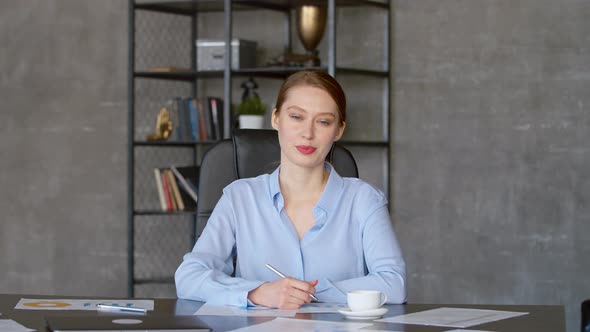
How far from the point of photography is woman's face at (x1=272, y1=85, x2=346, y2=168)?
7.67 ft

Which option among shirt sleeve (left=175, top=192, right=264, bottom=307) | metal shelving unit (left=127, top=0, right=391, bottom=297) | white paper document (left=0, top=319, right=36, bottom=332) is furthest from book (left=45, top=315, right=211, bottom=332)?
metal shelving unit (left=127, top=0, right=391, bottom=297)

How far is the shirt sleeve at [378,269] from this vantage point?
7.18 feet

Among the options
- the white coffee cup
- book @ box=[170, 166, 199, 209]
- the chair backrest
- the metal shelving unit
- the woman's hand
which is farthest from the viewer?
the metal shelving unit

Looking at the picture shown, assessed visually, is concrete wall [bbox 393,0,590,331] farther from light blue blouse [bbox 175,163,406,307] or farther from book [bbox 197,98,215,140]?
light blue blouse [bbox 175,163,406,307]

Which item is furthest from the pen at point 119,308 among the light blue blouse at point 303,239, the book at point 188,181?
the book at point 188,181

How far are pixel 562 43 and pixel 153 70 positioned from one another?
209cm

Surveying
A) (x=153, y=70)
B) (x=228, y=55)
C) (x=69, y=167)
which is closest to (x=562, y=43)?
(x=228, y=55)

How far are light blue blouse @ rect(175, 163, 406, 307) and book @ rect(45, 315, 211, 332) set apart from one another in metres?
0.48

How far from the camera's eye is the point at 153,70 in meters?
4.91

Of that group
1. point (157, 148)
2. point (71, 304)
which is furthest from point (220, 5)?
point (71, 304)

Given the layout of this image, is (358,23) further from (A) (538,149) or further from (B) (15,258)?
(B) (15,258)

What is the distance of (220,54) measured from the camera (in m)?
4.82

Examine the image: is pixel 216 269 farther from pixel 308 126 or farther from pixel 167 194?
pixel 167 194

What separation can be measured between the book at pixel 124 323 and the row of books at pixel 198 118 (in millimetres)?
3064
